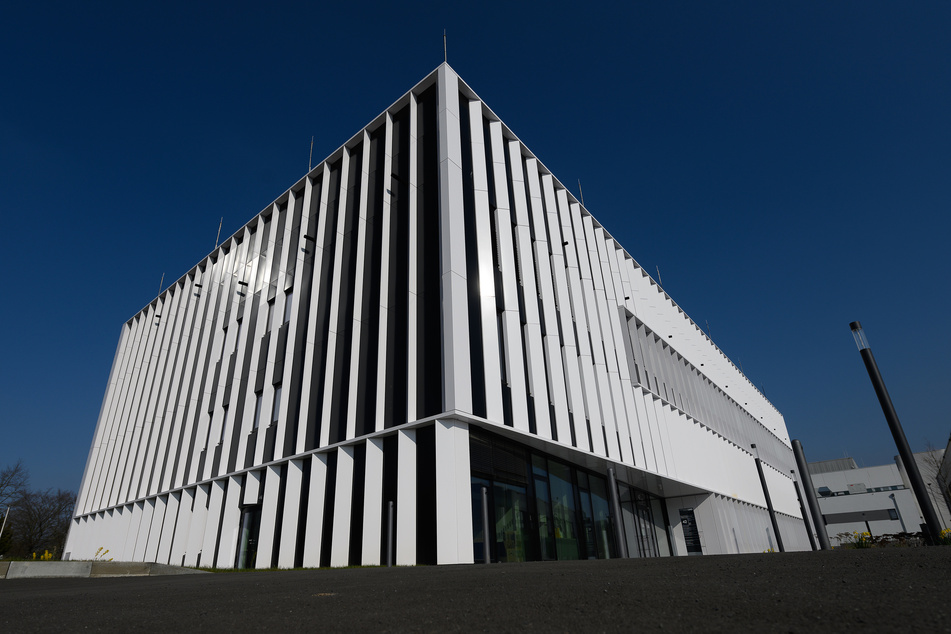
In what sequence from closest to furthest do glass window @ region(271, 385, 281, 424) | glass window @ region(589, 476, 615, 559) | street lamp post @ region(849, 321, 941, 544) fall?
street lamp post @ region(849, 321, 941, 544)
glass window @ region(271, 385, 281, 424)
glass window @ region(589, 476, 615, 559)

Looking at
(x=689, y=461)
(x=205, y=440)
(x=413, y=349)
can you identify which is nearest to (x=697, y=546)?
(x=689, y=461)

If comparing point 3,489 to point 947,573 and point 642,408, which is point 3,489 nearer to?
point 642,408

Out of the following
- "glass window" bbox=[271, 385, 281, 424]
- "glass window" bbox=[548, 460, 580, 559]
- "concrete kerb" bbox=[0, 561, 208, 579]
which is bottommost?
"concrete kerb" bbox=[0, 561, 208, 579]

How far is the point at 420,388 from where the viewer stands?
1508 cm

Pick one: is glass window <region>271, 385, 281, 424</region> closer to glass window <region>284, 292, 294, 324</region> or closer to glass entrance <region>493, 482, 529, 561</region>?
glass window <region>284, 292, 294, 324</region>

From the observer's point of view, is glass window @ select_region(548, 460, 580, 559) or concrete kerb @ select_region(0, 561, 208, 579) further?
glass window @ select_region(548, 460, 580, 559)

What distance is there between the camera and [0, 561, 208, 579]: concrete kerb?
13.7 m

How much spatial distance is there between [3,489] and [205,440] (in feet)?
143

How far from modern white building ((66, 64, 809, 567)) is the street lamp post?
29.3 ft

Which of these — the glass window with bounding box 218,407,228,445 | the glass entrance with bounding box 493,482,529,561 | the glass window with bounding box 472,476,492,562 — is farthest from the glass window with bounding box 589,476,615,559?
the glass window with bounding box 218,407,228,445

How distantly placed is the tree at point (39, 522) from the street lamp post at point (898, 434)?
68.1 meters

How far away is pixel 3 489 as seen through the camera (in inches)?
1937

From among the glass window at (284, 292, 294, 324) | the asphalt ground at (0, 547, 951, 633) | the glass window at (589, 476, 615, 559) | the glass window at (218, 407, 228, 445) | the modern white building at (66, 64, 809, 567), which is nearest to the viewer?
the asphalt ground at (0, 547, 951, 633)

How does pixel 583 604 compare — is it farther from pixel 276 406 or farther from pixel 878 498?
pixel 878 498
